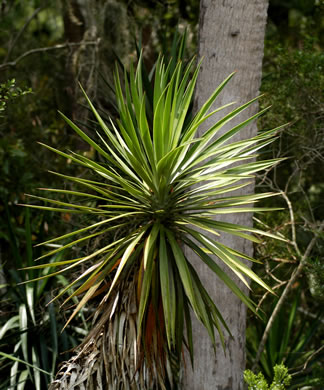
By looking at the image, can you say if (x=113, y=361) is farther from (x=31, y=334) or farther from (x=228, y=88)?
(x=228, y=88)

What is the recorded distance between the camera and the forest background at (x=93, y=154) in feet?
13.4

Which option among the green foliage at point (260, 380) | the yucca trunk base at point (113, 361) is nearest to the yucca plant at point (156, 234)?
the yucca trunk base at point (113, 361)

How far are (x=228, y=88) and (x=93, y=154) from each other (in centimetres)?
255

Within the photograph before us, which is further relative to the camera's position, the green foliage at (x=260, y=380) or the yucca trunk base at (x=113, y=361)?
the yucca trunk base at (x=113, y=361)

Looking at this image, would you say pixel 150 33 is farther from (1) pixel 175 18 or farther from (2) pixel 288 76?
(2) pixel 288 76

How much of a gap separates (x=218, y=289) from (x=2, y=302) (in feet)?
7.71

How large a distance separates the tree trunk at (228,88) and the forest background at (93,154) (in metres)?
0.50

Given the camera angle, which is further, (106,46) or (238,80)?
(106,46)

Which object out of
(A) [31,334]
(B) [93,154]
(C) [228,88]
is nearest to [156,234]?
(C) [228,88]

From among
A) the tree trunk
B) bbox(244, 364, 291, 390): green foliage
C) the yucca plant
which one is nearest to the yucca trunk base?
the yucca plant

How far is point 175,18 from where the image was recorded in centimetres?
691

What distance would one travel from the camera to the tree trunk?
127 inches

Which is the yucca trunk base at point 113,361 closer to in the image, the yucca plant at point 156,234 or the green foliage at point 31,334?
the yucca plant at point 156,234

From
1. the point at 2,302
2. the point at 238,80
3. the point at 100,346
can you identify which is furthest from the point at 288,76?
the point at 2,302
